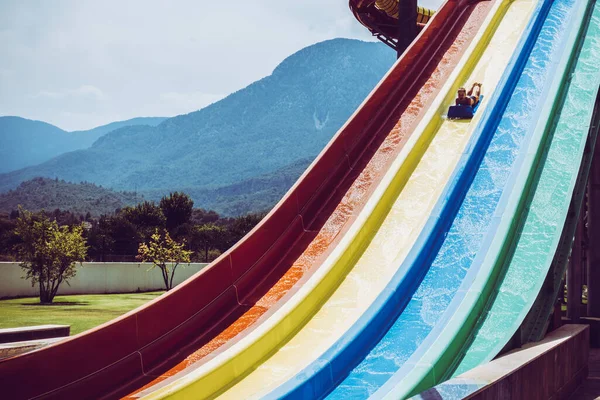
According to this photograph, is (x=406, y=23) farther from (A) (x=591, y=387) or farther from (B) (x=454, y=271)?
(A) (x=591, y=387)

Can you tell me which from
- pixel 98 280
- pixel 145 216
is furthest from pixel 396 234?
pixel 145 216

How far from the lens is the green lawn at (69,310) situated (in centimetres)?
1360

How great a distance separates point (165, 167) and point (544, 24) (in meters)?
133

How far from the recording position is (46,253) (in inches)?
751

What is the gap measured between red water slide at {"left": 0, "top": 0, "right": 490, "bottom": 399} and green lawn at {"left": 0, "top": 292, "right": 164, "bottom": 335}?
6198mm

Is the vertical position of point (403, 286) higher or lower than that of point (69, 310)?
higher

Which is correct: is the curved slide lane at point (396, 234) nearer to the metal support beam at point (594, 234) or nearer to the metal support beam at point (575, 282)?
the metal support beam at point (575, 282)

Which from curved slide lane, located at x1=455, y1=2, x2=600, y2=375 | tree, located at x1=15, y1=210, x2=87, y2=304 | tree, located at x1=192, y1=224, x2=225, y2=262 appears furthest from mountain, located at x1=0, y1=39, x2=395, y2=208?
curved slide lane, located at x1=455, y1=2, x2=600, y2=375

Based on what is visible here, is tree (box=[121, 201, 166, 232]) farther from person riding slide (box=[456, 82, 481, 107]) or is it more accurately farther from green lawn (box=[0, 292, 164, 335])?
person riding slide (box=[456, 82, 481, 107])

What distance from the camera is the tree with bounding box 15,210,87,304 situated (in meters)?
19.0

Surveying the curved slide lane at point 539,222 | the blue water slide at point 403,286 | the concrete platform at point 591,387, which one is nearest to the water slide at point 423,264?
the blue water slide at point 403,286

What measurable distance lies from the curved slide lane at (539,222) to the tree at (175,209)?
49169 millimetres

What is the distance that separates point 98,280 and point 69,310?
7085 mm

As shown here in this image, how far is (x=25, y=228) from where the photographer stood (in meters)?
19.7
